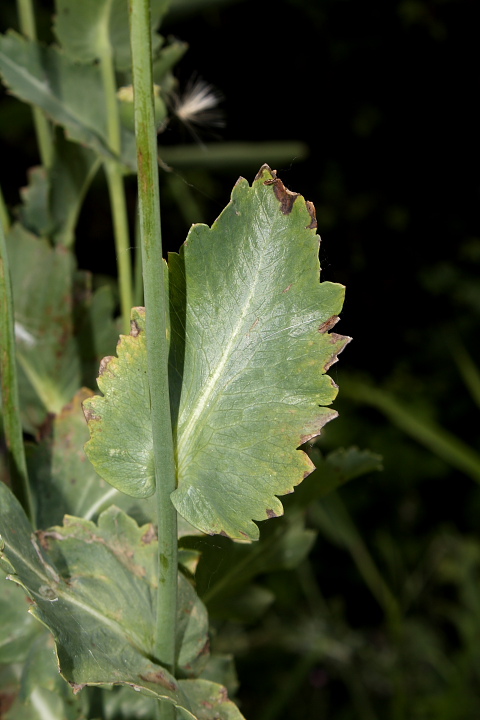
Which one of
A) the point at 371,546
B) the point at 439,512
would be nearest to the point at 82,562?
the point at 371,546

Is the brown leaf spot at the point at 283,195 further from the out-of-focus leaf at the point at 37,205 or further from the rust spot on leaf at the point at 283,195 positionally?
the out-of-focus leaf at the point at 37,205

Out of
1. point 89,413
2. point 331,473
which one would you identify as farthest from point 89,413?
point 331,473

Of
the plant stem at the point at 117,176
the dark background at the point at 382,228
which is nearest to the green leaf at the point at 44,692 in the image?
the plant stem at the point at 117,176

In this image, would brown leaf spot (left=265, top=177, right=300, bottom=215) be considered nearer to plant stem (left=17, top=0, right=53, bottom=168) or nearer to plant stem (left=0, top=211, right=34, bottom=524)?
plant stem (left=0, top=211, right=34, bottom=524)

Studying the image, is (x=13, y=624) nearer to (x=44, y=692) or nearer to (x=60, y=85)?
(x=44, y=692)

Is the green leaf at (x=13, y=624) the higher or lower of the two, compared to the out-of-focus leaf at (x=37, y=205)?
lower
